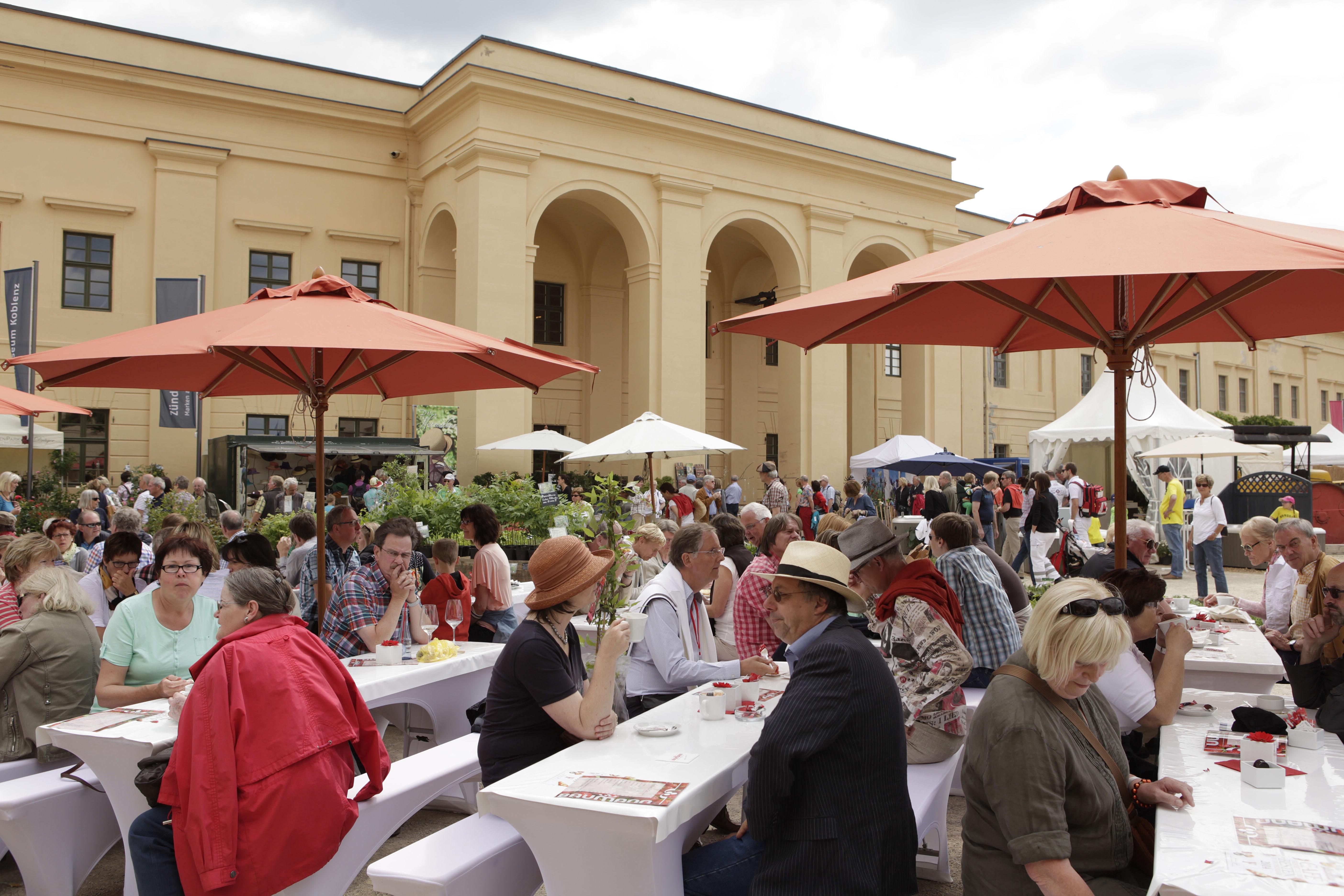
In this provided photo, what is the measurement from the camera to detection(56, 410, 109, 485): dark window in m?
19.9

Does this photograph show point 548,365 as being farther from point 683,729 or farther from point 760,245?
point 760,245

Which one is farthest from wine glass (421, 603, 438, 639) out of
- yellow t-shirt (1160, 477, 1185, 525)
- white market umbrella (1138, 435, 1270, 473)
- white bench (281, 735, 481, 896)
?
white market umbrella (1138, 435, 1270, 473)

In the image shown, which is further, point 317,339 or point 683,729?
point 317,339

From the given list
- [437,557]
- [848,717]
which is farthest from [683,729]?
[437,557]

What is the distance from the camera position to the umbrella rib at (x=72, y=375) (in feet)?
18.6

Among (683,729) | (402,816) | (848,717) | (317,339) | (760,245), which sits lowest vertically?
(402,816)

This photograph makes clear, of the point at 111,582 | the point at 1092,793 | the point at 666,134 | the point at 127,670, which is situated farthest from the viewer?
the point at 666,134

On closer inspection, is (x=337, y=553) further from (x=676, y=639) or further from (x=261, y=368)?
(x=676, y=639)

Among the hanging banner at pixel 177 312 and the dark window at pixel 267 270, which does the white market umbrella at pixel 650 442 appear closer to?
the hanging banner at pixel 177 312

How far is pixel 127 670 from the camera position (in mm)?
4508

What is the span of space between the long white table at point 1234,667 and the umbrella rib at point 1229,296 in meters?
1.87

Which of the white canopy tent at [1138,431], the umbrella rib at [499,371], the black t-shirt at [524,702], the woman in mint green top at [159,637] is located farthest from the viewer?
the white canopy tent at [1138,431]

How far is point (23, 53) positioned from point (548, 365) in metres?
19.2

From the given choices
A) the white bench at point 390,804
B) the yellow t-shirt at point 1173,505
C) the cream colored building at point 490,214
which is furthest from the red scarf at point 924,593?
the cream colored building at point 490,214
